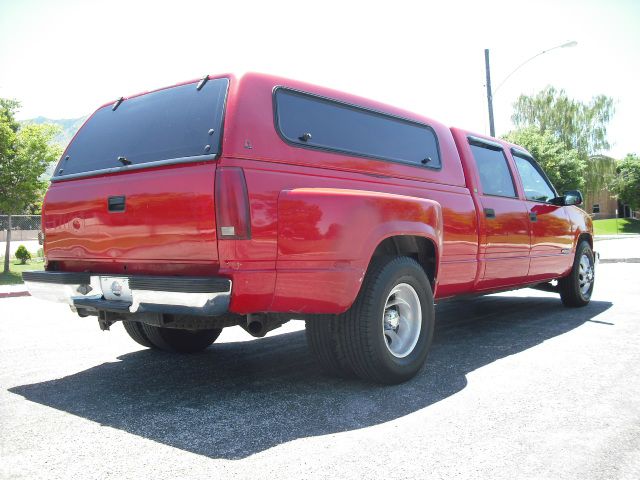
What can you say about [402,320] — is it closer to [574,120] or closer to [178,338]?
[178,338]

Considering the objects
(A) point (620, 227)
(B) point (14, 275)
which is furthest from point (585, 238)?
(A) point (620, 227)

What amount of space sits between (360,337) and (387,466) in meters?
1.19

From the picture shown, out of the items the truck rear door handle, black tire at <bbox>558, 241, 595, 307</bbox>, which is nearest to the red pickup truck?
the truck rear door handle

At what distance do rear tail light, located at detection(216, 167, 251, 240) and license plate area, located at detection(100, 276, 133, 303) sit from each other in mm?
787

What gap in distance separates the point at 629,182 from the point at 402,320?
57414 mm

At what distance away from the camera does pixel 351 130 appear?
416 centimetres

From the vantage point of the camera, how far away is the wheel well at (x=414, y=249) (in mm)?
4156

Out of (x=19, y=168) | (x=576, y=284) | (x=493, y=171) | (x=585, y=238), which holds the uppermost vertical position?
(x=19, y=168)

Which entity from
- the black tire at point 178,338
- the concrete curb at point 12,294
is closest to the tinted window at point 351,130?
the black tire at point 178,338

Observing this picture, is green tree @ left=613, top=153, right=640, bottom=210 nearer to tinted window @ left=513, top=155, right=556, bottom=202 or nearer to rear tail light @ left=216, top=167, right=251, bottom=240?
tinted window @ left=513, top=155, right=556, bottom=202

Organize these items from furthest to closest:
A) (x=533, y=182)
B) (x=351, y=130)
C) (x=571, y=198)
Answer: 1. (x=571, y=198)
2. (x=533, y=182)
3. (x=351, y=130)

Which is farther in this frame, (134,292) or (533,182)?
(533,182)

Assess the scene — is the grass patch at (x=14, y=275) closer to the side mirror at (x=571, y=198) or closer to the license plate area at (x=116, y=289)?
the license plate area at (x=116, y=289)

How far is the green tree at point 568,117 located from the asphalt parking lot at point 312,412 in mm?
39198
